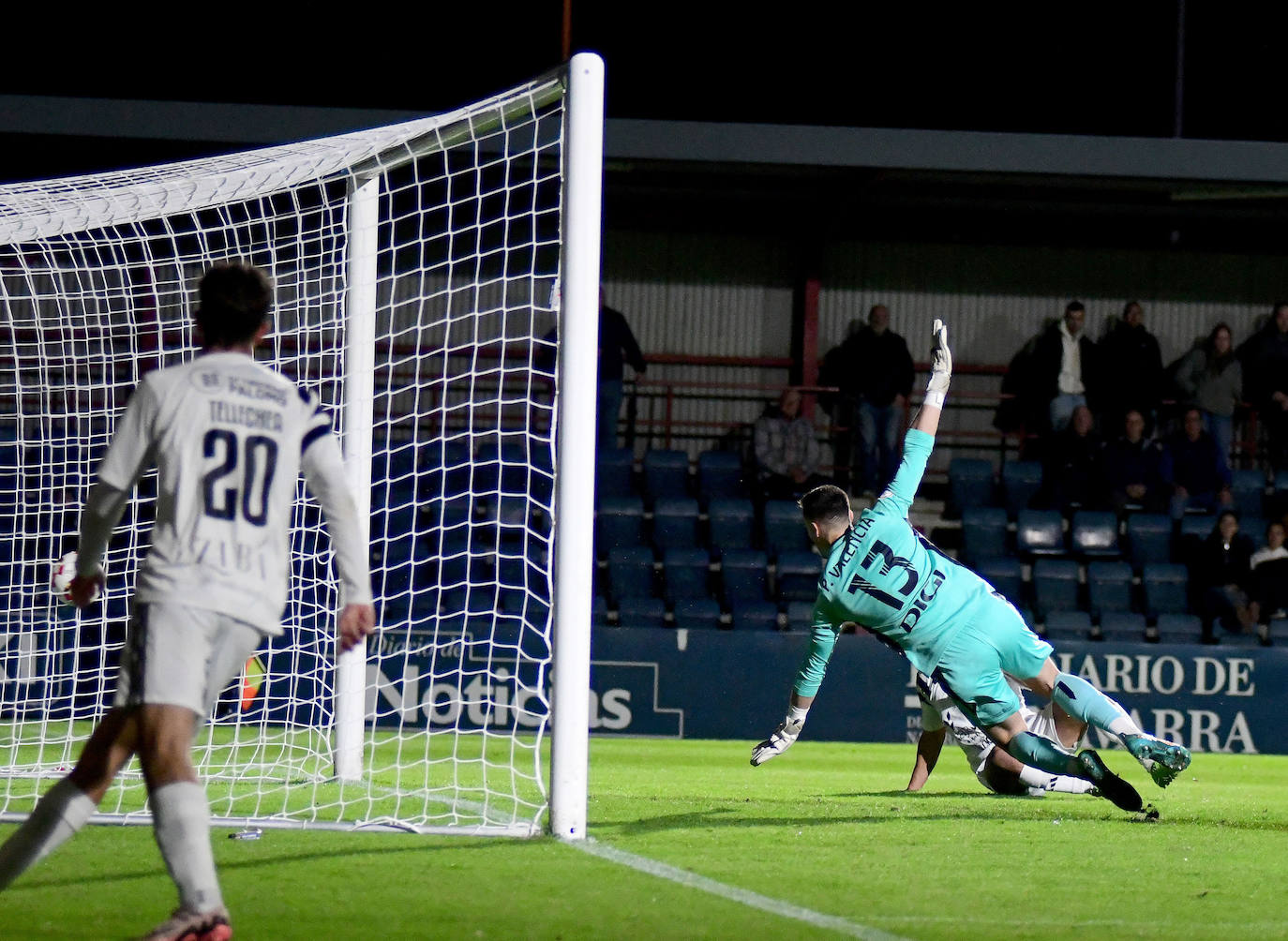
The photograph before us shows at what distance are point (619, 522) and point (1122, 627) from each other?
4923mm

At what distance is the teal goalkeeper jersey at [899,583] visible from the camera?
270 inches

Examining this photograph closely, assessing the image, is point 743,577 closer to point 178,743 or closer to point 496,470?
point 496,470

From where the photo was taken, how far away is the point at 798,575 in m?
15.7

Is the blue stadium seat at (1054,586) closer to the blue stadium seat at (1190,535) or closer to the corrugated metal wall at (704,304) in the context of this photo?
the blue stadium seat at (1190,535)

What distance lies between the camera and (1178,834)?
6.70 meters

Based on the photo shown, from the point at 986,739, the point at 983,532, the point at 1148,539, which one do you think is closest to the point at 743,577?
the point at 983,532

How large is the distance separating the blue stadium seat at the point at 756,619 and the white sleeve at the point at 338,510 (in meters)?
11.3

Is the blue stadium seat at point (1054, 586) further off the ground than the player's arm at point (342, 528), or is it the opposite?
the player's arm at point (342, 528)

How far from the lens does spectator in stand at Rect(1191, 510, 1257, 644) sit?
15539mm

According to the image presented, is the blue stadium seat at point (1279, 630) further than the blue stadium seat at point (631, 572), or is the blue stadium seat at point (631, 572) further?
the blue stadium seat at point (631, 572)

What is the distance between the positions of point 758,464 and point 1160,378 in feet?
15.3

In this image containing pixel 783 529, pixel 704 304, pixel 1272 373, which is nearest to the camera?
Answer: pixel 783 529

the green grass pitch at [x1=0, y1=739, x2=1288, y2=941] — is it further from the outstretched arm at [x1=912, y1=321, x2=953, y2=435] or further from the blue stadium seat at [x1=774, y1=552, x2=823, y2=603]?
the blue stadium seat at [x1=774, y1=552, x2=823, y2=603]

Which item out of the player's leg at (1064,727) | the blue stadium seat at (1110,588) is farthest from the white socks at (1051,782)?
the blue stadium seat at (1110,588)
